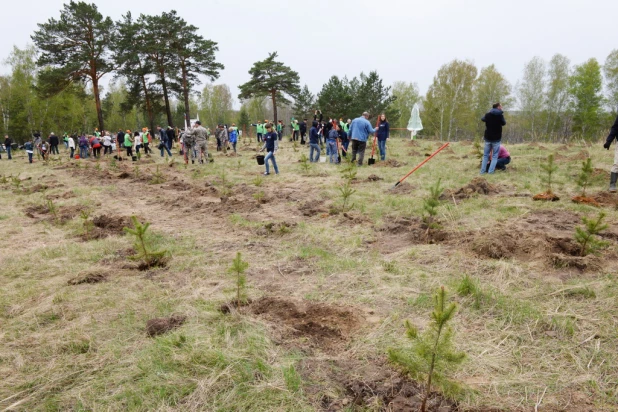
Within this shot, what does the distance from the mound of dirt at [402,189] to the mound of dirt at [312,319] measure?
522 centimetres

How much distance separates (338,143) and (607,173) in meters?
7.94

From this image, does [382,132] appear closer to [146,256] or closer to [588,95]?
[146,256]

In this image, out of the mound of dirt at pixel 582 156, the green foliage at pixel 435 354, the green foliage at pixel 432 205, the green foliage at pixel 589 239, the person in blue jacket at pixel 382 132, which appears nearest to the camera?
the green foliage at pixel 435 354

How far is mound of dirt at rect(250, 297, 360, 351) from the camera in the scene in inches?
117

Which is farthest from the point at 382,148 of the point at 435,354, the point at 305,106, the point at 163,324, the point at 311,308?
the point at 305,106

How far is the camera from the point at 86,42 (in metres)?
24.3

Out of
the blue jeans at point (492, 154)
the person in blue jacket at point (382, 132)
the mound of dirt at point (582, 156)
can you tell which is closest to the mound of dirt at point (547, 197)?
the blue jeans at point (492, 154)

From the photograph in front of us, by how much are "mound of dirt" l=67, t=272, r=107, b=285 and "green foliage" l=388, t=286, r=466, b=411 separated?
3.56m

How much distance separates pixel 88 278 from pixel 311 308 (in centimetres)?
277

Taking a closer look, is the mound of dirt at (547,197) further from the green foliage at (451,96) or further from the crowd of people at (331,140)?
the green foliage at (451,96)

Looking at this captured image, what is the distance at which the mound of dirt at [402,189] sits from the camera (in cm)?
812

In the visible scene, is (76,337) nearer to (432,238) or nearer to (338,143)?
(432,238)

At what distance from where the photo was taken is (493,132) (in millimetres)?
8914

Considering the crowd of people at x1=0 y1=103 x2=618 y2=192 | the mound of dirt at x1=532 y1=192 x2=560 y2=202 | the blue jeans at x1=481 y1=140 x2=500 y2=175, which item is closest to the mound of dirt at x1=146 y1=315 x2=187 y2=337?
the mound of dirt at x1=532 y1=192 x2=560 y2=202
